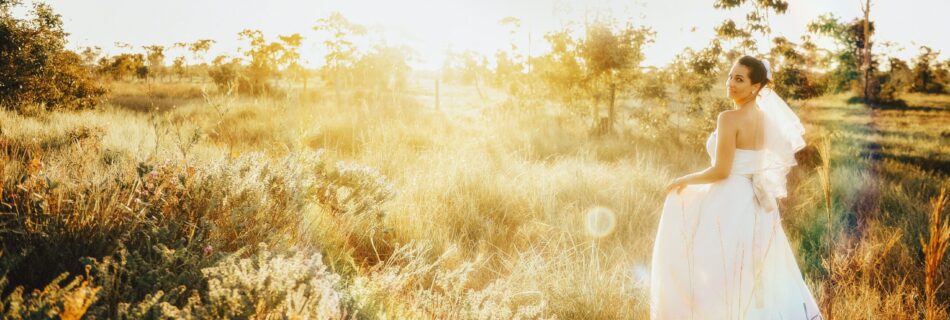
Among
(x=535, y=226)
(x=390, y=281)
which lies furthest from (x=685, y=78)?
(x=390, y=281)

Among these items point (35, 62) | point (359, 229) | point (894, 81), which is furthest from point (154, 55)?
point (894, 81)

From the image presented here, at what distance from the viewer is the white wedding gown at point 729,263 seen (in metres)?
2.84

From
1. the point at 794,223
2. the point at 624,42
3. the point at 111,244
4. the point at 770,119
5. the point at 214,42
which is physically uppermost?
the point at 214,42

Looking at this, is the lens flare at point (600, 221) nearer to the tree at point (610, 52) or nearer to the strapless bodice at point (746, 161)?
the strapless bodice at point (746, 161)

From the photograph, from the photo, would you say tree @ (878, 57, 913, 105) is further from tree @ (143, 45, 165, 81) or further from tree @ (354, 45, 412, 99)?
tree @ (143, 45, 165, 81)

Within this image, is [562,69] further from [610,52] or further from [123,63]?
[123,63]

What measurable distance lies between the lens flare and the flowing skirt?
1.44m

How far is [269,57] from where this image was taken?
57.8 ft

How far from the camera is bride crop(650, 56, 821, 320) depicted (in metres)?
2.85

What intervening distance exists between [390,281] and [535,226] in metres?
2.23

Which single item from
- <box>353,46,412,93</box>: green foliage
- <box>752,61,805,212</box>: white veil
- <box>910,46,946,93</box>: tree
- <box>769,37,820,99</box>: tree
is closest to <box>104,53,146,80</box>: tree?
<box>353,46,412,93</box>: green foliage

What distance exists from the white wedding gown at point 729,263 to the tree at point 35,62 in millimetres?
8716

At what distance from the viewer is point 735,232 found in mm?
2904

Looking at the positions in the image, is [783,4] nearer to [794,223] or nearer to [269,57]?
[794,223]
